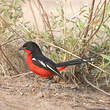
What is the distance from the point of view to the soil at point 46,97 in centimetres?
412

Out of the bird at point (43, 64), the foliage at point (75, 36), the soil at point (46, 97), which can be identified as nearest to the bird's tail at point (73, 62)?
the bird at point (43, 64)

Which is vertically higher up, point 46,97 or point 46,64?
point 46,64

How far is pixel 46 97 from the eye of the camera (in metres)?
4.44

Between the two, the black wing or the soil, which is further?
the black wing

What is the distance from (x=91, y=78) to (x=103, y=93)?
12.9 inches

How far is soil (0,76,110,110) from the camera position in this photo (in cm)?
412

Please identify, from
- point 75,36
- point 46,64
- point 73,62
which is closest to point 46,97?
point 46,64

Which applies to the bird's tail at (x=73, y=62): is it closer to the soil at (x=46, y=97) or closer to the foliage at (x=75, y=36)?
the foliage at (x=75, y=36)

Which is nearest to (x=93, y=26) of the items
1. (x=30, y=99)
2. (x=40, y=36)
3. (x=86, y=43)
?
(x=86, y=43)

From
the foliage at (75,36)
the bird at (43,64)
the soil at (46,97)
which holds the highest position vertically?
the foliage at (75,36)

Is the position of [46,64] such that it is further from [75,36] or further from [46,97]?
[75,36]

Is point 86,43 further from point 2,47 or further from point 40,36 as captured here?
point 2,47

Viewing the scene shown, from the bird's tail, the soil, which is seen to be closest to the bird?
the bird's tail

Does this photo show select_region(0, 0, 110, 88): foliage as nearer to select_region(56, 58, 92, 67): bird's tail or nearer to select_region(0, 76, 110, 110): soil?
select_region(56, 58, 92, 67): bird's tail
